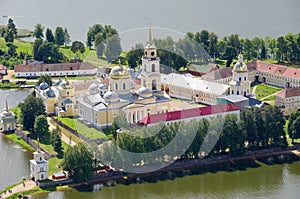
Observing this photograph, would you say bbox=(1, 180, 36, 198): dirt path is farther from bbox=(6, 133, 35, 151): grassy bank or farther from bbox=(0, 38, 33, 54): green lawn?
bbox=(0, 38, 33, 54): green lawn

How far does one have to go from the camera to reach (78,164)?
1920 centimetres

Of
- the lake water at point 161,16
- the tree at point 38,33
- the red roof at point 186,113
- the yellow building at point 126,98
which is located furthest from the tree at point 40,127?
the tree at point 38,33

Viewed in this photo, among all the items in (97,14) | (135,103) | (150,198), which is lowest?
(150,198)

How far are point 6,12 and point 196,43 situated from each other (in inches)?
755

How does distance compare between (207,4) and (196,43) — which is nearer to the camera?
(196,43)

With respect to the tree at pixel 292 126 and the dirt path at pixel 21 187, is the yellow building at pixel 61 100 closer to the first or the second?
the dirt path at pixel 21 187

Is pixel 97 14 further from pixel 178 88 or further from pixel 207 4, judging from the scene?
pixel 178 88

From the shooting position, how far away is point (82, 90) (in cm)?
2573

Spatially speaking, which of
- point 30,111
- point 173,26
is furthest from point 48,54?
point 30,111

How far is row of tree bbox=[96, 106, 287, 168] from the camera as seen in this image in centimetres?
1984

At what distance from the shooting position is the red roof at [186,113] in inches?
861

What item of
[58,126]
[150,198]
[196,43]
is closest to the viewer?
[150,198]

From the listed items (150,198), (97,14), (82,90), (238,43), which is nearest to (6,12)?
(97,14)

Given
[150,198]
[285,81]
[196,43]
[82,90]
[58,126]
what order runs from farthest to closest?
[196,43] < [285,81] < [82,90] < [58,126] < [150,198]
